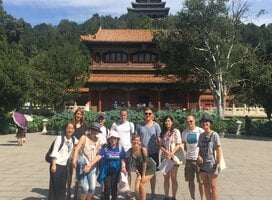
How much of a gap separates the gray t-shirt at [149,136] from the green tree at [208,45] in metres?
22.6

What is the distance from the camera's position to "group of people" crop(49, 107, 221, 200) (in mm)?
6516

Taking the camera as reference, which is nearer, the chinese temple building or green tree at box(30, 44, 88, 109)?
green tree at box(30, 44, 88, 109)

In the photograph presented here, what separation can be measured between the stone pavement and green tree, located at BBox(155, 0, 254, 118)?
15.1m

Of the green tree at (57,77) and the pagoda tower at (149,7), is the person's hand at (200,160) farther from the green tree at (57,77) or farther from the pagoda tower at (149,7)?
the pagoda tower at (149,7)

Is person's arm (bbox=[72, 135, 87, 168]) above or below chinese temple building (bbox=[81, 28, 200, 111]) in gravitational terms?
below

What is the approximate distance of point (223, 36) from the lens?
29875mm

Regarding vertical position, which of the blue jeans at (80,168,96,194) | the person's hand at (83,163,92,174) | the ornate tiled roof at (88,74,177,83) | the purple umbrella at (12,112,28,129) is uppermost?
the ornate tiled roof at (88,74,177,83)

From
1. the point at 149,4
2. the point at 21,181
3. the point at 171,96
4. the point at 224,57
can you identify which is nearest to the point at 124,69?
the point at 171,96

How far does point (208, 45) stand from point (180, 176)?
20621 mm

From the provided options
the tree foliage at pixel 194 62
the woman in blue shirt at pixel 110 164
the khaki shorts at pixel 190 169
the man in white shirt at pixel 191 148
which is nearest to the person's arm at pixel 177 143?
the man in white shirt at pixel 191 148

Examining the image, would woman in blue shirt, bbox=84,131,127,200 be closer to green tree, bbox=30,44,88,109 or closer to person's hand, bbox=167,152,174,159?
person's hand, bbox=167,152,174,159

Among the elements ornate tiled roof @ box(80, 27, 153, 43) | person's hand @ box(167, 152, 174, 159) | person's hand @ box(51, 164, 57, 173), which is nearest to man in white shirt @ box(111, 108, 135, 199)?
person's hand @ box(167, 152, 174, 159)

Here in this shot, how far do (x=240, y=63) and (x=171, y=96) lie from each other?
36.3 ft

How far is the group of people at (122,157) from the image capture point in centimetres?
652
